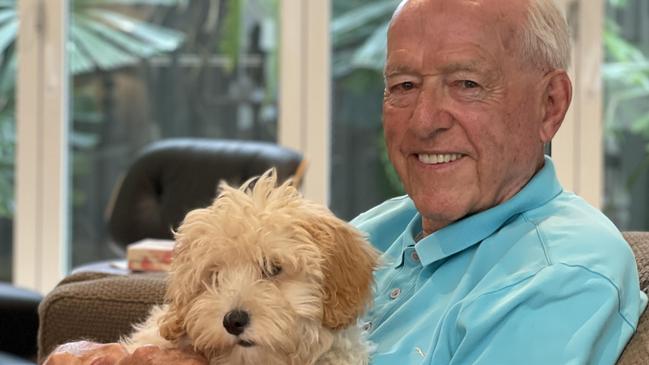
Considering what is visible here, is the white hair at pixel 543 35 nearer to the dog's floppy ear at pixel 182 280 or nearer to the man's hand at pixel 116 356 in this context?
the dog's floppy ear at pixel 182 280

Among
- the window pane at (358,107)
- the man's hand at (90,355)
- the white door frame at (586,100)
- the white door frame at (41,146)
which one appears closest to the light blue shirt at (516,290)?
the man's hand at (90,355)

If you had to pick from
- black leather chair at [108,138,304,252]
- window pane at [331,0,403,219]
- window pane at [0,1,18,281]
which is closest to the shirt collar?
black leather chair at [108,138,304,252]

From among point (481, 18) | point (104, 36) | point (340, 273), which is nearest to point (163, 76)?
point (104, 36)

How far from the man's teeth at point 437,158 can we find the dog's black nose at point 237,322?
484 mm

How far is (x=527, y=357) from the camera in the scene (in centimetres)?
151

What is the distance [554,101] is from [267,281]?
2.04 feet

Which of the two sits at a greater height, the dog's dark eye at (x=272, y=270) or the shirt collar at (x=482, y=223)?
the shirt collar at (x=482, y=223)

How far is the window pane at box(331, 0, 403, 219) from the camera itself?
4.69 metres

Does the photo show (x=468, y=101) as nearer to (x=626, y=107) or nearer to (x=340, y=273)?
(x=340, y=273)

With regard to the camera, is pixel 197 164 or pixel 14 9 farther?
pixel 14 9

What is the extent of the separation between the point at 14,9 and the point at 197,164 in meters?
1.55

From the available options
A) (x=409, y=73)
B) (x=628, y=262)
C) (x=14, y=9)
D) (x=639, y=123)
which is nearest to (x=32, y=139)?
(x=14, y=9)

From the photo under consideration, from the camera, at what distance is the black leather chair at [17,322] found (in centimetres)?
306

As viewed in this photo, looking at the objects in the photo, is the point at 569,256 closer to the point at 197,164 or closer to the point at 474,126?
the point at 474,126
